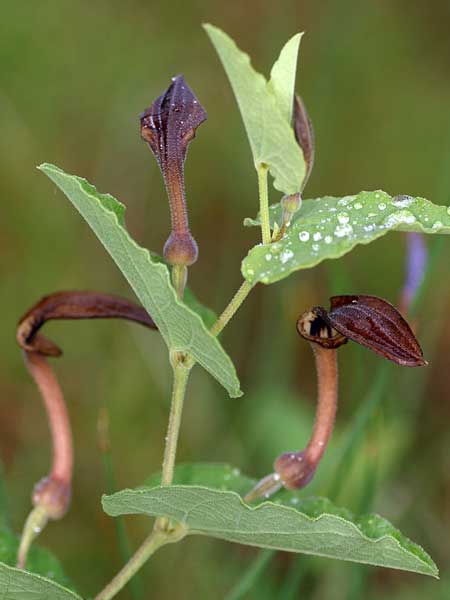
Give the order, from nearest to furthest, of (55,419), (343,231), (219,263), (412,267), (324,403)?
(343,231), (324,403), (55,419), (412,267), (219,263)

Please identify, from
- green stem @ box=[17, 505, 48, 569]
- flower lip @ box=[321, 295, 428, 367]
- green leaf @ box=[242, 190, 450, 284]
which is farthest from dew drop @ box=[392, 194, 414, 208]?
green stem @ box=[17, 505, 48, 569]

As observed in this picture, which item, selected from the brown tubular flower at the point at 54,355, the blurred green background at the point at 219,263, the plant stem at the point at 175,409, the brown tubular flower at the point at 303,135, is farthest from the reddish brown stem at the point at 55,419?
the blurred green background at the point at 219,263

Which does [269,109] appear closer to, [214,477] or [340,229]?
[340,229]

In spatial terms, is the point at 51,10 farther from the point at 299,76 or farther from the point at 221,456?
the point at 221,456

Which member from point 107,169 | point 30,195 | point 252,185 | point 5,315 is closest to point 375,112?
point 252,185

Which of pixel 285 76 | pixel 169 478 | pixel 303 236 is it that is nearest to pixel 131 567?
pixel 169 478

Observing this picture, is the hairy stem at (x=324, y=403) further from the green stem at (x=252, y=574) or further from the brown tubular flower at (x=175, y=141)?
the green stem at (x=252, y=574)

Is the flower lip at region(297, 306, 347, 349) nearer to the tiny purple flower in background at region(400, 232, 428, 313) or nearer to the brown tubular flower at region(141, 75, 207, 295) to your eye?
the brown tubular flower at region(141, 75, 207, 295)
